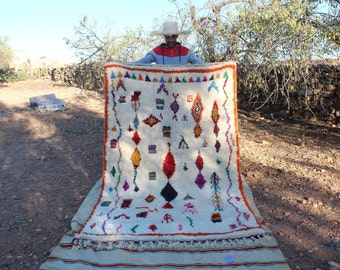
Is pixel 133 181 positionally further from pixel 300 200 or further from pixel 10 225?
pixel 300 200

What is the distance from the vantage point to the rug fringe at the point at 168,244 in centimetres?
283

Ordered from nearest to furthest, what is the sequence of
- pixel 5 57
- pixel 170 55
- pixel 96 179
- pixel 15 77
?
pixel 170 55, pixel 96 179, pixel 15 77, pixel 5 57

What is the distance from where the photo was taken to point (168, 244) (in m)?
2.87

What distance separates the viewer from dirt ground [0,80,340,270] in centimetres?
297

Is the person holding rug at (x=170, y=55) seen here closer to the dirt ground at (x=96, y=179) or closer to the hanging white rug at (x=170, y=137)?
the hanging white rug at (x=170, y=137)

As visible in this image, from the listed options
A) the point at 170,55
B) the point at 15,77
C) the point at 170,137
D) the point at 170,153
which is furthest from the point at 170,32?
the point at 15,77

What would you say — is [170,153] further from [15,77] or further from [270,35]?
[15,77]

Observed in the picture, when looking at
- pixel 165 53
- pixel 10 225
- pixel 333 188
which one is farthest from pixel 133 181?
pixel 333 188

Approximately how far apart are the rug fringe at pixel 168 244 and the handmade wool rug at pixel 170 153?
0.68 ft

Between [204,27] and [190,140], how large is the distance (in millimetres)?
2327

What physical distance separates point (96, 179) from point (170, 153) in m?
1.09

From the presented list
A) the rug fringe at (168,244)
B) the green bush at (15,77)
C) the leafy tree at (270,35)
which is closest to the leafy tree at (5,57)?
the green bush at (15,77)

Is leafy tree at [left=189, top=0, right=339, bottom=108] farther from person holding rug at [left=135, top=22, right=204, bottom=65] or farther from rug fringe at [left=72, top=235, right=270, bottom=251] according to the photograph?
rug fringe at [left=72, top=235, right=270, bottom=251]

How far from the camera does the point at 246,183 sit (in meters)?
3.95
